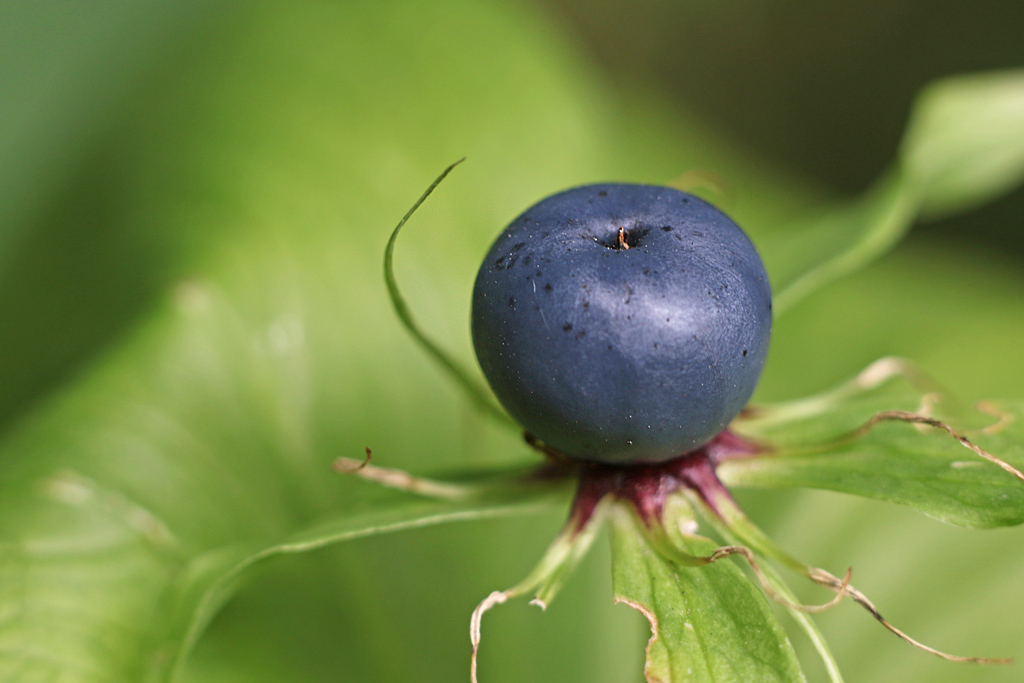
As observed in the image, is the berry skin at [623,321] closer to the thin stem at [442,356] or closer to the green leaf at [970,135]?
the thin stem at [442,356]

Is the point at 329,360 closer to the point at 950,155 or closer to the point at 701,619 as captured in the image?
the point at 701,619

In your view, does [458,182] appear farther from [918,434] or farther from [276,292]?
[918,434]

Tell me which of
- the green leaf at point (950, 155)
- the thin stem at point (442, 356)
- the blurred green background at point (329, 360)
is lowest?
the blurred green background at point (329, 360)

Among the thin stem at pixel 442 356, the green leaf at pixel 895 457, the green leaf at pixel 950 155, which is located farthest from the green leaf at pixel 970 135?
the thin stem at pixel 442 356

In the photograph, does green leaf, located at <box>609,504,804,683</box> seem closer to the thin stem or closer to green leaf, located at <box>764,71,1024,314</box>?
the thin stem

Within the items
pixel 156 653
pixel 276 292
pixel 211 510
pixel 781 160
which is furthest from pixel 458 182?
pixel 781 160
